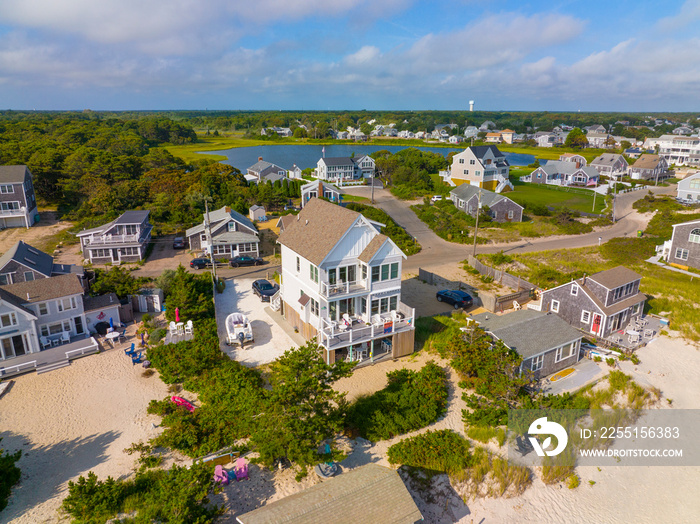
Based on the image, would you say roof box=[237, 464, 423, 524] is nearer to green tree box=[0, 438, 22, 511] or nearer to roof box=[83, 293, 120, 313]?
green tree box=[0, 438, 22, 511]

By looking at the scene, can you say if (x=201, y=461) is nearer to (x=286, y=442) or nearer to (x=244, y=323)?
(x=286, y=442)

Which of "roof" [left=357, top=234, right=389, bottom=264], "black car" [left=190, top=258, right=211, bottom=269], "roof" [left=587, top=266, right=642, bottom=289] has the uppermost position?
"roof" [left=357, top=234, right=389, bottom=264]

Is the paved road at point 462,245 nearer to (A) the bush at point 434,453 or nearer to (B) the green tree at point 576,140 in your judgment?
(A) the bush at point 434,453

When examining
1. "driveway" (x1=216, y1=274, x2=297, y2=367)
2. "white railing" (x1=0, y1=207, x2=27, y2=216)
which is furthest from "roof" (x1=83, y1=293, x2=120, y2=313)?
"white railing" (x1=0, y1=207, x2=27, y2=216)

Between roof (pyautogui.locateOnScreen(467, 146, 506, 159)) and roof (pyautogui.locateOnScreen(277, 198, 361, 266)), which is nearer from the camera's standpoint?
roof (pyautogui.locateOnScreen(277, 198, 361, 266))

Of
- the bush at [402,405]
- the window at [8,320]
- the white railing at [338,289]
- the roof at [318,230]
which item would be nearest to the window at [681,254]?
the bush at [402,405]

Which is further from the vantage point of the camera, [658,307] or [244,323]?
[658,307]

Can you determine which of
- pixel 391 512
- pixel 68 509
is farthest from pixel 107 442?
pixel 391 512
